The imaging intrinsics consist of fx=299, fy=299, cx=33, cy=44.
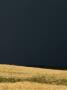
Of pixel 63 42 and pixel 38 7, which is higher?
pixel 38 7

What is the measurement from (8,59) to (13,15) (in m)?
8.02

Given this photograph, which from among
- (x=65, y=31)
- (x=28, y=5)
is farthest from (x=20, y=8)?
(x=65, y=31)

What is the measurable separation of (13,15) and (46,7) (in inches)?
247

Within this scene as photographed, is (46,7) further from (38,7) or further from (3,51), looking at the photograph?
(3,51)

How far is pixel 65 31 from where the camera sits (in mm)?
55969

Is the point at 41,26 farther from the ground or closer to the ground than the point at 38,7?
closer to the ground

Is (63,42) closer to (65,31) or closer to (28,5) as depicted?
(65,31)

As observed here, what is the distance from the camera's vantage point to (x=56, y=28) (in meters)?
55.7

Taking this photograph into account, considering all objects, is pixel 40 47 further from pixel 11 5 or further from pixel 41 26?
pixel 11 5

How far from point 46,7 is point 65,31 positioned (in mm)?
5724

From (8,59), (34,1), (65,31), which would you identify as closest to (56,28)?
(65,31)

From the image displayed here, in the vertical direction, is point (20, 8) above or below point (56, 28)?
above

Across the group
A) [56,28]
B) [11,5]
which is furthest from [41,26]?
[11,5]

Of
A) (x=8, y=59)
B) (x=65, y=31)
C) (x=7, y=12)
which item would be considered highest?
(x=7, y=12)
